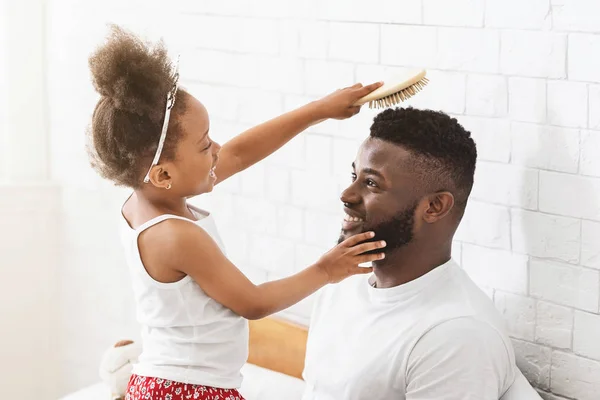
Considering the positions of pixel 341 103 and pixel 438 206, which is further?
pixel 341 103

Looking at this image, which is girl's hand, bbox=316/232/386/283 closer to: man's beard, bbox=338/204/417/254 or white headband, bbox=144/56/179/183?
man's beard, bbox=338/204/417/254

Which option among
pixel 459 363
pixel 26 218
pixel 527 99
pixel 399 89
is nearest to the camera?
pixel 459 363

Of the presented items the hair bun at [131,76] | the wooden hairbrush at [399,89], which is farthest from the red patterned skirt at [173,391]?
the wooden hairbrush at [399,89]

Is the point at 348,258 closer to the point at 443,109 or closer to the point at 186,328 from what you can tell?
the point at 186,328

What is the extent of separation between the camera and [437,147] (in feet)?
6.05

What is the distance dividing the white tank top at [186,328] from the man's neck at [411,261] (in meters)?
0.34

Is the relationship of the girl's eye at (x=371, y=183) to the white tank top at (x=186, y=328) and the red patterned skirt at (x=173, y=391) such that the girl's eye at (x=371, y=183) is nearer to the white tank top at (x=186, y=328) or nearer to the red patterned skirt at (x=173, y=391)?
the white tank top at (x=186, y=328)

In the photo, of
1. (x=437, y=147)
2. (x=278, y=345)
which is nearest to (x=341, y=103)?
(x=437, y=147)

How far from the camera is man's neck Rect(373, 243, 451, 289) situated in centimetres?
192

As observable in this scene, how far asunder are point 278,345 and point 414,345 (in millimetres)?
824

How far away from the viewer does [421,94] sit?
218 centimetres

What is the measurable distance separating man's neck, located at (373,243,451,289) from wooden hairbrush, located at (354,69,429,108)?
0.30 metres

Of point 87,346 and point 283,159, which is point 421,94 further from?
point 87,346

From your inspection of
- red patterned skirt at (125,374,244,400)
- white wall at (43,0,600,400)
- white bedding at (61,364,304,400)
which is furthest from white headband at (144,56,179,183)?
white bedding at (61,364,304,400)
